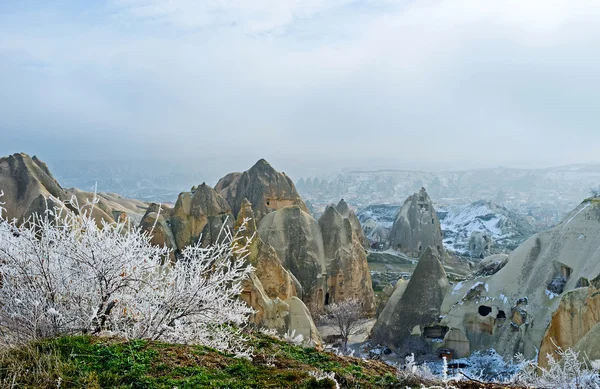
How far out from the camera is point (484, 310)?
17484 mm

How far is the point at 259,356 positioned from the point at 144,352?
5.45 ft

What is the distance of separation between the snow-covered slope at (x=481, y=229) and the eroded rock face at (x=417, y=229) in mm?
11392

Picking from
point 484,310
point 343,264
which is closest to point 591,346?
point 484,310

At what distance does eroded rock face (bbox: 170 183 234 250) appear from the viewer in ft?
89.6

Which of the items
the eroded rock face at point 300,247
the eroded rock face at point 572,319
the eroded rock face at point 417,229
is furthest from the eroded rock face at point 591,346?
the eroded rock face at point 417,229

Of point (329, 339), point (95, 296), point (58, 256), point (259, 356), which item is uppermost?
point (58, 256)

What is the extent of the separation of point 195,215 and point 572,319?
21.2 metres

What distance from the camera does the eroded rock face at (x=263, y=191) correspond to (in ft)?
122

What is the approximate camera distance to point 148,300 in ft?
21.7

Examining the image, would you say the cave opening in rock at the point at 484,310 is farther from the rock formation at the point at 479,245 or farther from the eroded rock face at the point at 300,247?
the rock formation at the point at 479,245

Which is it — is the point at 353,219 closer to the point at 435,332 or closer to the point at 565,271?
the point at 435,332

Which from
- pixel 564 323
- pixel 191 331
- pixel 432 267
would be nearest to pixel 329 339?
pixel 432 267

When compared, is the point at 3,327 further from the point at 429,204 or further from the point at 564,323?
the point at 429,204

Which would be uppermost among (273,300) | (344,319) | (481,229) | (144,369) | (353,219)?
(144,369)
